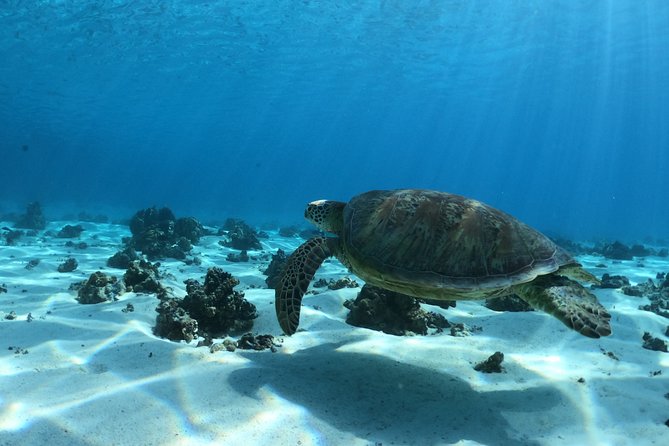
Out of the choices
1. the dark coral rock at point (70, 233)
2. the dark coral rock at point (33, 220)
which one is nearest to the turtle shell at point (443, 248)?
the dark coral rock at point (70, 233)

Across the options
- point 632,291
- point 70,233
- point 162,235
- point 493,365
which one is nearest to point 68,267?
point 162,235

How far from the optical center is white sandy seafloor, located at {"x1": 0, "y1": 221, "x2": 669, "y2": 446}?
127 inches

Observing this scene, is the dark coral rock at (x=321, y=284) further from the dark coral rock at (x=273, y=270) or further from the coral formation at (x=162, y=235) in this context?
the coral formation at (x=162, y=235)

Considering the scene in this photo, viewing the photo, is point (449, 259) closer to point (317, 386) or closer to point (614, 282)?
point (317, 386)

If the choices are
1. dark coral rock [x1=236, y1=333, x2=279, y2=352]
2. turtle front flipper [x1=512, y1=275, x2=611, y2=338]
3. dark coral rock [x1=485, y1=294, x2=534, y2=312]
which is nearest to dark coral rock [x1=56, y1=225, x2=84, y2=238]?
dark coral rock [x1=236, y1=333, x2=279, y2=352]

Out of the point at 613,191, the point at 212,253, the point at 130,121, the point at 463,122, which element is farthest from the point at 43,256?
the point at 613,191

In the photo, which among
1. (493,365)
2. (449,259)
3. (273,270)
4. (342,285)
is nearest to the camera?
(449,259)

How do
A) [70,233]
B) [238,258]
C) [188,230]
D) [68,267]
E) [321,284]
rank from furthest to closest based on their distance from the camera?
[70,233] < [188,230] < [238,258] < [321,284] < [68,267]

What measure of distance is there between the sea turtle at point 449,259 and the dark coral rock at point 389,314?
1557 millimetres

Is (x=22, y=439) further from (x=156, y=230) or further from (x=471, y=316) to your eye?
(x=156, y=230)

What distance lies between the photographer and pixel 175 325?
5.26m

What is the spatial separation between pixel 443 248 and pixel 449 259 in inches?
6.4

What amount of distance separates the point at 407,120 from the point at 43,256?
73744 mm

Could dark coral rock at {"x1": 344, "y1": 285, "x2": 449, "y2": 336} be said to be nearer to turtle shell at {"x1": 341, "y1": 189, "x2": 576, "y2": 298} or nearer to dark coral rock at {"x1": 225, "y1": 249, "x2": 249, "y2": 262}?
turtle shell at {"x1": 341, "y1": 189, "x2": 576, "y2": 298}
